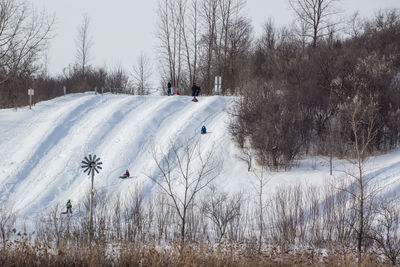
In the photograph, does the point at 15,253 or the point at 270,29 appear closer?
the point at 15,253

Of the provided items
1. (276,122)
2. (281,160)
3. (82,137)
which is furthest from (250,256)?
(82,137)

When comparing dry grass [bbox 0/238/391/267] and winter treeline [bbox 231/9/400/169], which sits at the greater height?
winter treeline [bbox 231/9/400/169]

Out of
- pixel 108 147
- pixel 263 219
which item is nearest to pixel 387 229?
pixel 263 219

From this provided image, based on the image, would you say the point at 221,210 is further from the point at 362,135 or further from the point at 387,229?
the point at 362,135

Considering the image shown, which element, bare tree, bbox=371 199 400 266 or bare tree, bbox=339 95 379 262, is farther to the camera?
bare tree, bbox=339 95 379 262

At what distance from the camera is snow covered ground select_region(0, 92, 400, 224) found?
18.3 meters

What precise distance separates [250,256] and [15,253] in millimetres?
5852

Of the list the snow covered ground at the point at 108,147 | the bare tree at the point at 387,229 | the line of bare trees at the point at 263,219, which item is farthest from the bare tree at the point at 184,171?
the bare tree at the point at 387,229

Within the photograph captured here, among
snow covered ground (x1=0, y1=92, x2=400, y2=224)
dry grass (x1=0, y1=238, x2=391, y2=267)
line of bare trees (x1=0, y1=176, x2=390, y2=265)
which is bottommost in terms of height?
line of bare trees (x1=0, y1=176, x2=390, y2=265)

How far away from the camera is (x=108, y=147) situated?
22750mm

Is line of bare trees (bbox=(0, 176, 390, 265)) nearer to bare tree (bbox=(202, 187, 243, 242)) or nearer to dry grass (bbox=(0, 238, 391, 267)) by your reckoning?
bare tree (bbox=(202, 187, 243, 242))

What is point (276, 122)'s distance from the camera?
66.6 ft

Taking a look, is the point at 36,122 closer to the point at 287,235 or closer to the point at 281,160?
the point at 281,160

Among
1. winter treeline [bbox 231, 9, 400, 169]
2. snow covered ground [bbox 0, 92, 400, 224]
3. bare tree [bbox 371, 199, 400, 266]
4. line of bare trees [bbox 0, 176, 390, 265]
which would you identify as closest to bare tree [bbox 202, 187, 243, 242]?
line of bare trees [bbox 0, 176, 390, 265]
